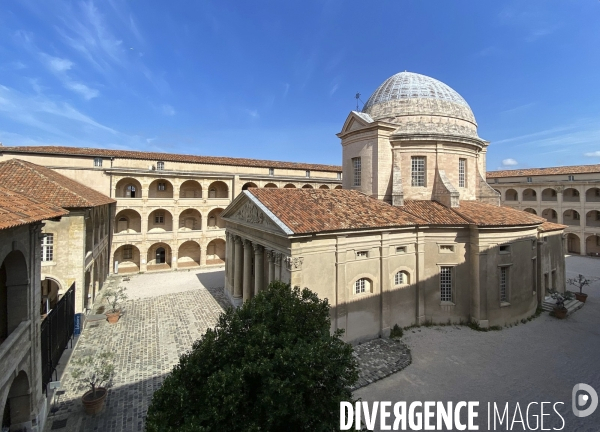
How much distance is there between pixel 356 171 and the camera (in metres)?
23.5

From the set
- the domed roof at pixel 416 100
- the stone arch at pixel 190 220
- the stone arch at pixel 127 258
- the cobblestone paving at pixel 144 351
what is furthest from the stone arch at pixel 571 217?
the stone arch at pixel 127 258

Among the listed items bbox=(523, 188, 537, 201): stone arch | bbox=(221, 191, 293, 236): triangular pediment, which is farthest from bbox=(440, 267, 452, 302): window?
bbox=(523, 188, 537, 201): stone arch

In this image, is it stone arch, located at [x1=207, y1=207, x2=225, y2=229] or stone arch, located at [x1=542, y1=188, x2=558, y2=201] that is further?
stone arch, located at [x1=542, y1=188, x2=558, y2=201]

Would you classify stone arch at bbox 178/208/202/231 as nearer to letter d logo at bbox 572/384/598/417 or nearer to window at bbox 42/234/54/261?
window at bbox 42/234/54/261

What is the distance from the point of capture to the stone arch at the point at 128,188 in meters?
34.1

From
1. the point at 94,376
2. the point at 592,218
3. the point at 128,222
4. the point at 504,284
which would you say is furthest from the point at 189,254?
the point at 592,218

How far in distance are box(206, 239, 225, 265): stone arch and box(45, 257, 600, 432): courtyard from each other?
1713cm

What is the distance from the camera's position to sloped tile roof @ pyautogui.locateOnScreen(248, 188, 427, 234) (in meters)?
15.7

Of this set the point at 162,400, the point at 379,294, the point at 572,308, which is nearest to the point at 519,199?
the point at 572,308

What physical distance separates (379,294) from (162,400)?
12904 mm

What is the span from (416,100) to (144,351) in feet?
80.8

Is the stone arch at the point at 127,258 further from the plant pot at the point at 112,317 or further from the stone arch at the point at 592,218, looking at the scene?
the stone arch at the point at 592,218

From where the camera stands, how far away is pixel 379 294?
17344 mm

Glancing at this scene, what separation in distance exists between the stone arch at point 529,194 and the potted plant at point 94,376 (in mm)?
60754
